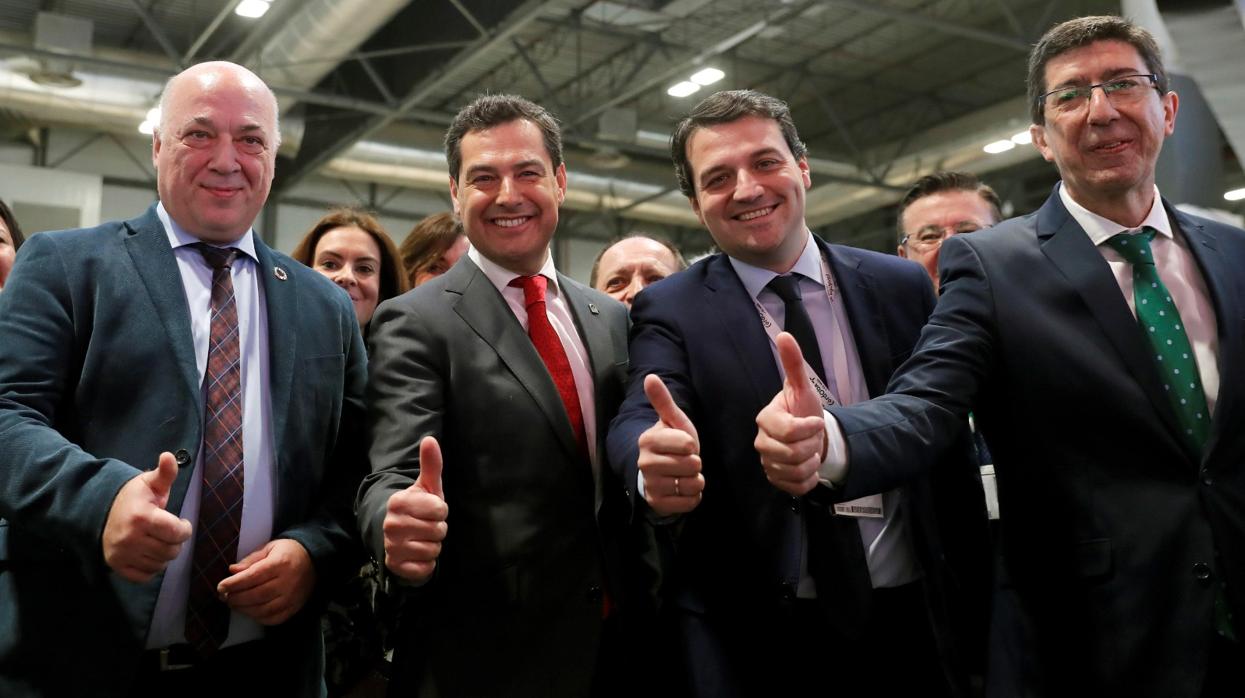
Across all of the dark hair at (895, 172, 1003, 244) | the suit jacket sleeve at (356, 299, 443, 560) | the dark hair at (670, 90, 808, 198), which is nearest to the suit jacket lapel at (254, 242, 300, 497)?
the suit jacket sleeve at (356, 299, 443, 560)

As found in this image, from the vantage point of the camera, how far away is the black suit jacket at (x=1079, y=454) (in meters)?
1.65

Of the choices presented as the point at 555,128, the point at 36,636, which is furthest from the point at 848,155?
the point at 36,636

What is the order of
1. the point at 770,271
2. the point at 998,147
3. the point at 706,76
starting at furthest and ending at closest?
the point at 998,147, the point at 706,76, the point at 770,271

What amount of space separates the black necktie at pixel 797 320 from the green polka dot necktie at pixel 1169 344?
572 millimetres

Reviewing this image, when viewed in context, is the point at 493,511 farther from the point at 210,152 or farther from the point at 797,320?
the point at 210,152

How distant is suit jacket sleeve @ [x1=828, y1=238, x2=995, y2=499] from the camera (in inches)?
65.5

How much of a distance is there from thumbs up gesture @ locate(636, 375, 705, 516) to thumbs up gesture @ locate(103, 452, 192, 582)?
735 millimetres

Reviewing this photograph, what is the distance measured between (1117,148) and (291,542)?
1.68 meters

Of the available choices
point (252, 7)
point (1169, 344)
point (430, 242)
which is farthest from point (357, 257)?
point (252, 7)

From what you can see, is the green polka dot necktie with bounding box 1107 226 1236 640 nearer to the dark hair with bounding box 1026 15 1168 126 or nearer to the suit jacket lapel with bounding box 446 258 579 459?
the dark hair with bounding box 1026 15 1168 126

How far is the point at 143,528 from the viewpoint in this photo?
1570mm

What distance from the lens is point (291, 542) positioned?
186cm

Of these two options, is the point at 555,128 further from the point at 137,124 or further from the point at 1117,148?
the point at 137,124

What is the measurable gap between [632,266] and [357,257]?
3.17 feet
